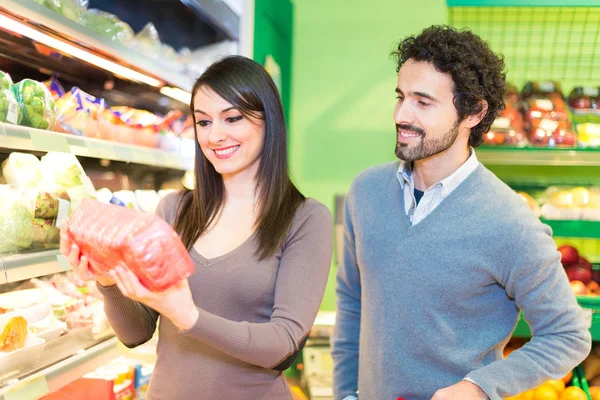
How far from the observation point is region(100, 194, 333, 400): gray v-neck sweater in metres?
1.48

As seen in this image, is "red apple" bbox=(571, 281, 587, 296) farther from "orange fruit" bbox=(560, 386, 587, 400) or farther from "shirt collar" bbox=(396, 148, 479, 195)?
"shirt collar" bbox=(396, 148, 479, 195)

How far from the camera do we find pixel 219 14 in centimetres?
284

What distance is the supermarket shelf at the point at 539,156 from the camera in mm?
2830

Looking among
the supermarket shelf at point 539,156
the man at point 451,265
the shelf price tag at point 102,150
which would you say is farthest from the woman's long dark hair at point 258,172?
the supermarket shelf at point 539,156

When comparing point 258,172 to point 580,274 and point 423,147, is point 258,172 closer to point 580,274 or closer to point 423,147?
point 423,147

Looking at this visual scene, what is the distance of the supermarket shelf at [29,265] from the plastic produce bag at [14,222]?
0.07 metres

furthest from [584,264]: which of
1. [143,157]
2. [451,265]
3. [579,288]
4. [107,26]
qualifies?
[107,26]

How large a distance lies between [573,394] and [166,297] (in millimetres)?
2136

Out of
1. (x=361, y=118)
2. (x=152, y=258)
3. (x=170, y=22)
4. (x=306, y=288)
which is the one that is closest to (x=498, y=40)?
(x=361, y=118)

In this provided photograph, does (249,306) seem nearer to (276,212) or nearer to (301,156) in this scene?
(276,212)

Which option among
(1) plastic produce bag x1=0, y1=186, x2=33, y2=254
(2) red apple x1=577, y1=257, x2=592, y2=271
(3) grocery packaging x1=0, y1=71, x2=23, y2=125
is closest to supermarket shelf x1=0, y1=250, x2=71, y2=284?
(1) plastic produce bag x1=0, y1=186, x2=33, y2=254

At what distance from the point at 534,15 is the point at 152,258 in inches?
120

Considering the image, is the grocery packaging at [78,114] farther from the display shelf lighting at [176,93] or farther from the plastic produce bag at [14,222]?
the display shelf lighting at [176,93]

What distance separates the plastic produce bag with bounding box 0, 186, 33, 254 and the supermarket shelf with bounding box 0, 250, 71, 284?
72 millimetres
